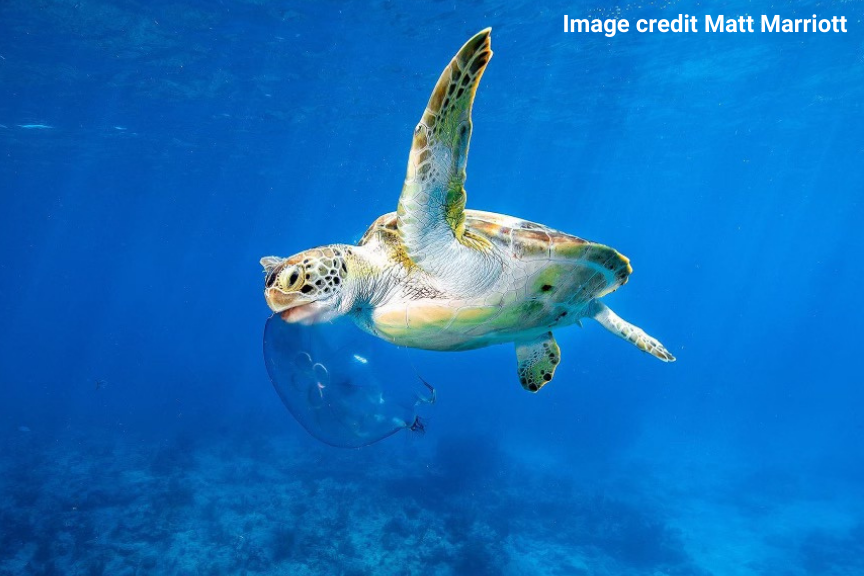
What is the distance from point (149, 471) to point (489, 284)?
12804 millimetres

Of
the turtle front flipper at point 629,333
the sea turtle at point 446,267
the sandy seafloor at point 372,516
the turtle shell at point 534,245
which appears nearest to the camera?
the sea turtle at point 446,267

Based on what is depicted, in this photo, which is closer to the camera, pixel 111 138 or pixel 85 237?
pixel 111 138

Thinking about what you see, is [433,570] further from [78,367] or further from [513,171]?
[78,367]

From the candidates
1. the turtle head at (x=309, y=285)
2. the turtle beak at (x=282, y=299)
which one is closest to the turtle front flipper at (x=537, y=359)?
the turtle head at (x=309, y=285)

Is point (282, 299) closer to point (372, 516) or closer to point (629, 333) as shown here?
point (629, 333)

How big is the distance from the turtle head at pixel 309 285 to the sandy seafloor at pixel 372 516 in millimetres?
4001

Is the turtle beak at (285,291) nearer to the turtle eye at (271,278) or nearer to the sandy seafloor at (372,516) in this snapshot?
the turtle eye at (271,278)

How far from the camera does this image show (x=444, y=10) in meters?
11.2

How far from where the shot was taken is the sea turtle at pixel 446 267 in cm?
207

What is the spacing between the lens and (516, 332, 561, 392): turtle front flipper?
169 inches

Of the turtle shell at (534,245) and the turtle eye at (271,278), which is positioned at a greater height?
the turtle shell at (534,245)

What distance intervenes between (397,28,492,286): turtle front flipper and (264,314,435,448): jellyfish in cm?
65

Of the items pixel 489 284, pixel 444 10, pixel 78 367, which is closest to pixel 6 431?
pixel 444 10

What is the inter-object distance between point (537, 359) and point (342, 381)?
2221 millimetres
